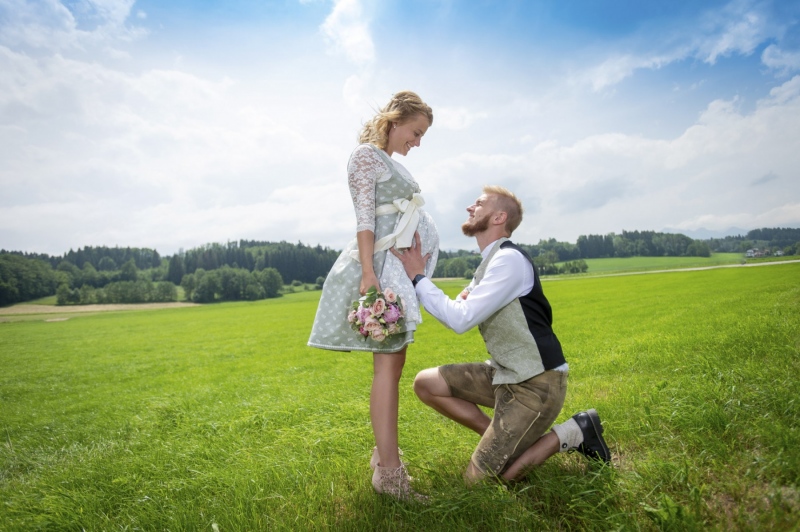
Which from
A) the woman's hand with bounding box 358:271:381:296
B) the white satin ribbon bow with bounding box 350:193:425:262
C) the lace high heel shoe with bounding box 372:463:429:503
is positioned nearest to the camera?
Answer: the lace high heel shoe with bounding box 372:463:429:503

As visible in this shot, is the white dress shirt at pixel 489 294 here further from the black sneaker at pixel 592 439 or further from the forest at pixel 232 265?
the forest at pixel 232 265

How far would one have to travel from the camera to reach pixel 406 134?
12.0ft

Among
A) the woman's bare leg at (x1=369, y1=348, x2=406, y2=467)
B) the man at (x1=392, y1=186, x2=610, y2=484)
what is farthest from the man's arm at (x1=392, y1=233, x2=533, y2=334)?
the woman's bare leg at (x1=369, y1=348, x2=406, y2=467)

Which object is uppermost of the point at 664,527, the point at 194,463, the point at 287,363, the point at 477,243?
the point at 477,243

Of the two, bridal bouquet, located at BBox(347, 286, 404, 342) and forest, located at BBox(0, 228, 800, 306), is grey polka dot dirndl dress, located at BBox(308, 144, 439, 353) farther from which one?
forest, located at BBox(0, 228, 800, 306)

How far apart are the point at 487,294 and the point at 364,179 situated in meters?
1.24

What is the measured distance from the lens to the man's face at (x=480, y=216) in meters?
3.65

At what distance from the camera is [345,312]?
11.3 ft

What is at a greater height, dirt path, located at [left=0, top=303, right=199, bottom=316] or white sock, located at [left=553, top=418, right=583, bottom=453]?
white sock, located at [left=553, top=418, right=583, bottom=453]

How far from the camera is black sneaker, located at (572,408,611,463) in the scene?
10.9 ft

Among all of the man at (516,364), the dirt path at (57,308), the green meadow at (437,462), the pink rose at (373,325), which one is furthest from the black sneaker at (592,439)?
the dirt path at (57,308)

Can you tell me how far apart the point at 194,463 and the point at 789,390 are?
5502 mm

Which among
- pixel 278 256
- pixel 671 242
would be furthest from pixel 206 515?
pixel 671 242

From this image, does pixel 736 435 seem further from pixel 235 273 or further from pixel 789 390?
pixel 235 273
